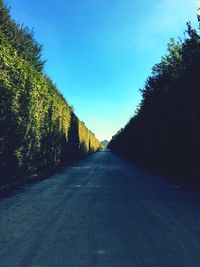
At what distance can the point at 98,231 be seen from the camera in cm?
→ 630

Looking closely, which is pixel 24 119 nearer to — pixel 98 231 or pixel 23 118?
pixel 23 118

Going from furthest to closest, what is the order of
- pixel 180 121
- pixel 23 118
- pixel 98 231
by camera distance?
pixel 180 121, pixel 23 118, pixel 98 231

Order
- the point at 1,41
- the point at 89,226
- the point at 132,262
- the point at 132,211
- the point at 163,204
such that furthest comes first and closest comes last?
the point at 1,41 → the point at 163,204 → the point at 132,211 → the point at 89,226 → the point at 132,262

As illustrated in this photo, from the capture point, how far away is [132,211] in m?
8.35

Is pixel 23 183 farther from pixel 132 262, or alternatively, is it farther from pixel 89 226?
pixel 132 262

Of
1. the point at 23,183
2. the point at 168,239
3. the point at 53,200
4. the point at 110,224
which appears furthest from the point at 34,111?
the point at 168,239

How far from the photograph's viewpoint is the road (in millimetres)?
4766

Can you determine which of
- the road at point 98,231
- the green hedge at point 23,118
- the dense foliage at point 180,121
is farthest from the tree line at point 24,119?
the dense foliage at point 180,121

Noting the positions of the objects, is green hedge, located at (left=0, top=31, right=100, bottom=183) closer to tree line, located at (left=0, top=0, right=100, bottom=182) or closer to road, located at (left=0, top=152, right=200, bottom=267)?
tree line, located at (left=0, top=0, right=100, bottom=182)

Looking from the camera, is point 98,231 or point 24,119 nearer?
point 98,231

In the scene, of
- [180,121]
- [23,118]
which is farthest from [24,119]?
[180,121]

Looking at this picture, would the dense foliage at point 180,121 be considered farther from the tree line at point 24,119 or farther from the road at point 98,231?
the tree line at point 24,119

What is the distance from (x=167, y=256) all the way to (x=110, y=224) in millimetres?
2117

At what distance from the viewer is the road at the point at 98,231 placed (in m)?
4.77
